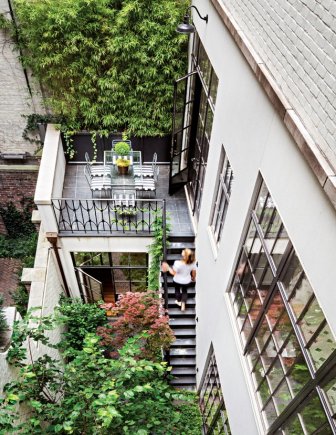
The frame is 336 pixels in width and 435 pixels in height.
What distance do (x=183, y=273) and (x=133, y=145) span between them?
389cm

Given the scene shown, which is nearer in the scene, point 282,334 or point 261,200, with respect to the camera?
point 282,334

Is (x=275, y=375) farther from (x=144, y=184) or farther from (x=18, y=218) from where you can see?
(x=18, y=218)

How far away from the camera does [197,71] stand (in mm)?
7516

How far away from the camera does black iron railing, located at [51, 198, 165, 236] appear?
28.5 ft

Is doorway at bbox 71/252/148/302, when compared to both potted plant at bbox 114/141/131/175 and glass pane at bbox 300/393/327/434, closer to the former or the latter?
potted plant at bbox 114/141/131/175

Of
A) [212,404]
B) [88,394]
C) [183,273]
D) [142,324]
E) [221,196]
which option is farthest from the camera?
[183,273]


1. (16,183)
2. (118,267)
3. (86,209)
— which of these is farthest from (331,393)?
(16,183)

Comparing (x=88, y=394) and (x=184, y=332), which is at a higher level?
(x=184, y=332)

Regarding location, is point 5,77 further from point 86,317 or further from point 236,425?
point 236,425

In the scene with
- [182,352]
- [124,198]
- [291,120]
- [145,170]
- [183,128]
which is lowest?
[291,120]

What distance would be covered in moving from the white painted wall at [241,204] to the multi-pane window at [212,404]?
0.32 m

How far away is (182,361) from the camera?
8.52 m

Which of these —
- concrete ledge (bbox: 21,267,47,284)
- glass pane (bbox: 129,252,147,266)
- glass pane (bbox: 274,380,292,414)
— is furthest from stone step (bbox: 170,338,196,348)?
glass pane (bbox: 274,380,292,414)

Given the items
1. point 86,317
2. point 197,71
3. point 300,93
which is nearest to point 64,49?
point 197,71
